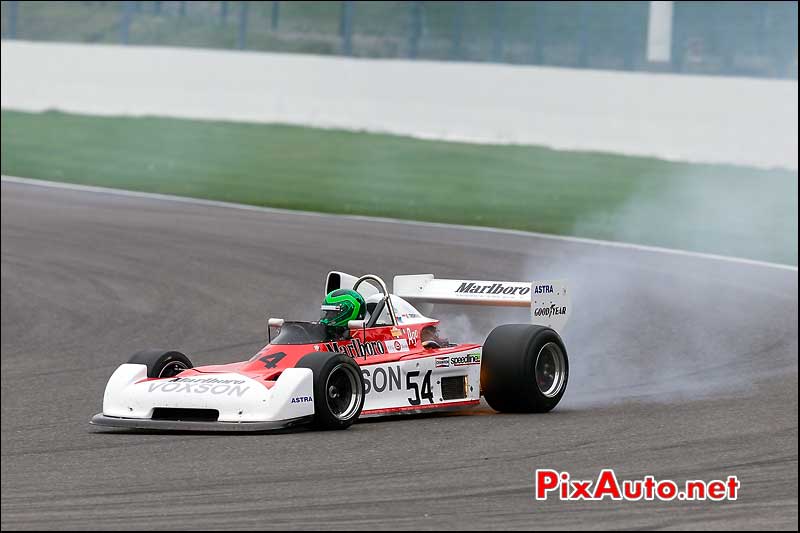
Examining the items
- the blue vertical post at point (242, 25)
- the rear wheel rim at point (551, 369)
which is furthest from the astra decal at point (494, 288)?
the blue vertical post at point (242, 25)

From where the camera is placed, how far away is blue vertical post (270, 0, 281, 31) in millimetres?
29766

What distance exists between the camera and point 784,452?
27.3 feet

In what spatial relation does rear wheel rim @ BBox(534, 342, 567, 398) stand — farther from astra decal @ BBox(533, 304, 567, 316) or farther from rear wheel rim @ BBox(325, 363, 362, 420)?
rear wheel rim @ BBox(325, 363, 362, 420)

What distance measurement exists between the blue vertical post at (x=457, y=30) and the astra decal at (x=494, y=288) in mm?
17894

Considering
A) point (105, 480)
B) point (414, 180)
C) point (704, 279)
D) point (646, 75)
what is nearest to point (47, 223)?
point (414, 180)

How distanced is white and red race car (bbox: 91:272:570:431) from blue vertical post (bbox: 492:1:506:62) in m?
17.5

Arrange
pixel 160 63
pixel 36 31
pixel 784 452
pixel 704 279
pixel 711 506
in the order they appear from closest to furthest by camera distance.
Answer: pixel 711 506 < pixel 784 452 < pixel 704 279 < pixel 160 63 < pixel 36 31

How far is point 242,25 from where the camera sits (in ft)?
97.9

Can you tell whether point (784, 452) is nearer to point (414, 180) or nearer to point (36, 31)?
point (414, 180)

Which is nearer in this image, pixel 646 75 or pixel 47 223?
pixel 47 223

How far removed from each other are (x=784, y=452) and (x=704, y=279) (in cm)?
821

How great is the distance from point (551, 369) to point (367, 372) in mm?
1601

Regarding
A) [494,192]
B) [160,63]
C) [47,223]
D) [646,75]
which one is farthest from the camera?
[160,63]

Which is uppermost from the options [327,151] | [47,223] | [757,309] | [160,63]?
[160,63]
